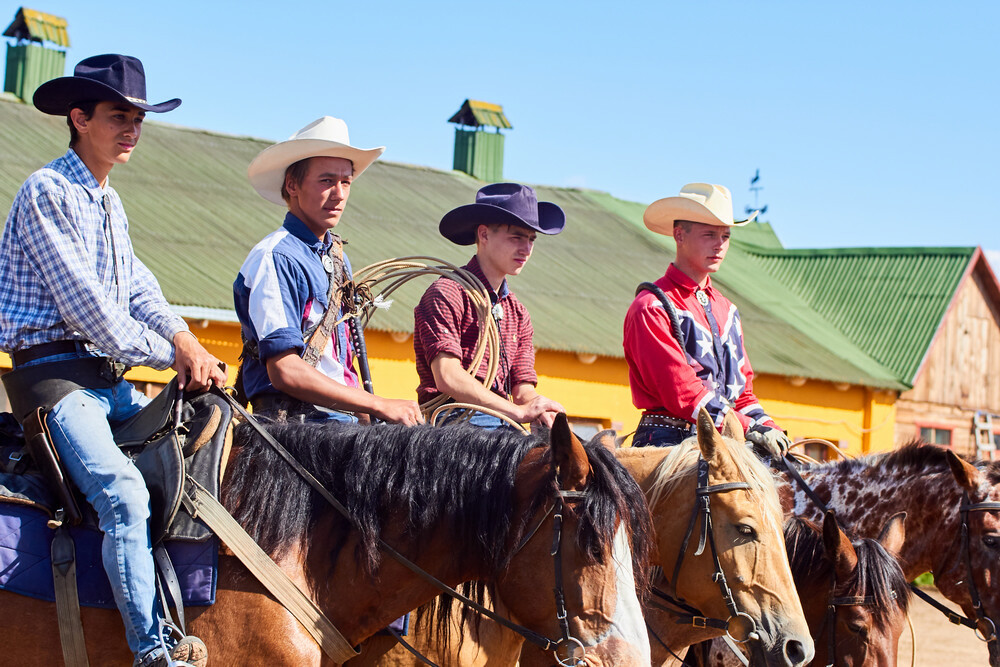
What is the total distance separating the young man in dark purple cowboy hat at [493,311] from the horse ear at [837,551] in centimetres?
145

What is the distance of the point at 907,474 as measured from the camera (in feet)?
18.8

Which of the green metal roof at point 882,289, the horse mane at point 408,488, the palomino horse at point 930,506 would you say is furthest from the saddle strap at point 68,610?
the green metal roof at point 882,289

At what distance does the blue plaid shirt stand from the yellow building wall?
26.3 feet

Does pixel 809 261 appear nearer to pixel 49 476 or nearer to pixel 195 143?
pixel 195 143

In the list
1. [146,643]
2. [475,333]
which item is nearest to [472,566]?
[146,643]

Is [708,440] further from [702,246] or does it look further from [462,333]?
[702,246]

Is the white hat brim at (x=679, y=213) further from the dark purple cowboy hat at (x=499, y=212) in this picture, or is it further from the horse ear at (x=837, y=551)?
the horse ear at (x=837, y=551)

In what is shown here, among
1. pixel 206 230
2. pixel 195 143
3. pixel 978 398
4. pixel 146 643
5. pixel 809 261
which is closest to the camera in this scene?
pixel 146 643

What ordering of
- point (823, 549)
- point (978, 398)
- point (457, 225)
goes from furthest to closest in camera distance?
point (978, 398) → point (457, 225) → point (823, 549)

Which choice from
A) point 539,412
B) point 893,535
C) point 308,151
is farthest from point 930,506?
point 308,151

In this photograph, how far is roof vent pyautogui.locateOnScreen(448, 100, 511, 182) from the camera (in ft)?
77.1

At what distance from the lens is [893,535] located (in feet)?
Answer: 17.2

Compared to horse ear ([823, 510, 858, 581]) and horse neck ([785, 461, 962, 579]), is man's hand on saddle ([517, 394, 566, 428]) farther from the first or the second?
horse neck ([785, 461, 962, 579])

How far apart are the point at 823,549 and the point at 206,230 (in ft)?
37.8
